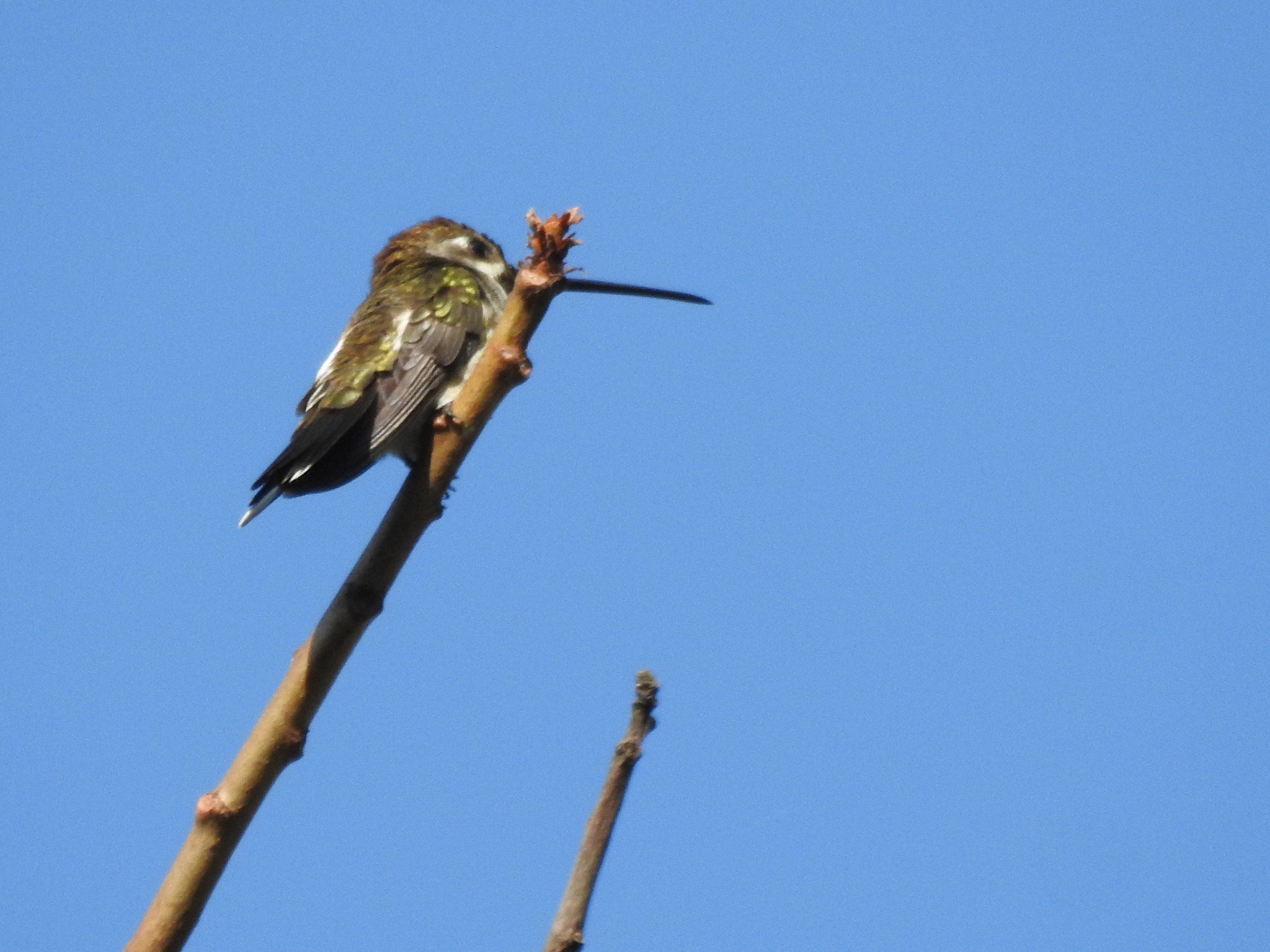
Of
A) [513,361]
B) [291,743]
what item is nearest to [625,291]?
[513,361]

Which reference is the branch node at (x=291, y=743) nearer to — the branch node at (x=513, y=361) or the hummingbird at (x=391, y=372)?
the branch node at (x=513, y=361)

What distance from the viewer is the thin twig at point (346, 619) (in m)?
2.38

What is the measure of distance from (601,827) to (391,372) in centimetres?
306

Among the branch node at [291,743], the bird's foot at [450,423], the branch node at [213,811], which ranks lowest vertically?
the branch node at [213,811]

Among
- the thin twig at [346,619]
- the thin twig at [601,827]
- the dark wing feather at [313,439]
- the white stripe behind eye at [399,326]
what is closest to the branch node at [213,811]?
the thin twig at [346,619]

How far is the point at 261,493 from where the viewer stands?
4312 mm

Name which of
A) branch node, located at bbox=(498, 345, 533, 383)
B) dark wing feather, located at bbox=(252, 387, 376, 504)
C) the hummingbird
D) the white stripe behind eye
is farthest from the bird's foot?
the white stripe behind eye

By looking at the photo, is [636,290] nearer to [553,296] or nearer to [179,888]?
[553,296]

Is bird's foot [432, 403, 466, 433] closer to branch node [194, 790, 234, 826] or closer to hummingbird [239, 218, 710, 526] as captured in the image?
hummingbird [239, 218, 710, 526]

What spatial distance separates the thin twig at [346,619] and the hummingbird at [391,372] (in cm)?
47

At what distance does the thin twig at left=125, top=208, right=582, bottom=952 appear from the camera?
2.38 metres

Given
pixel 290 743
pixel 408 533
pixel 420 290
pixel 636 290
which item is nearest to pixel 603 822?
pixel 290 743

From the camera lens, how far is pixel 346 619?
279 cm

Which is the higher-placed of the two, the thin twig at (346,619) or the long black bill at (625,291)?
the long black bill at (625,291)
